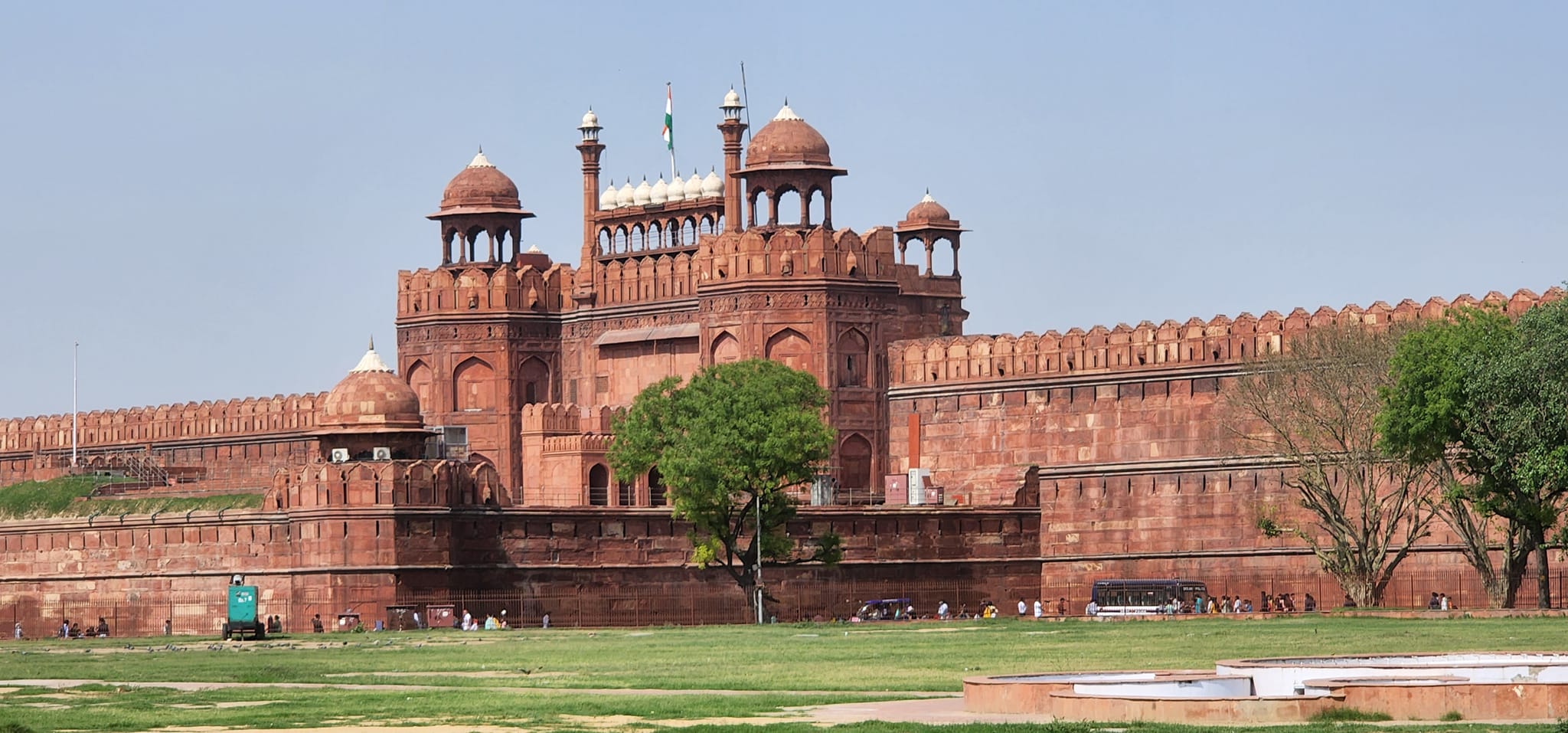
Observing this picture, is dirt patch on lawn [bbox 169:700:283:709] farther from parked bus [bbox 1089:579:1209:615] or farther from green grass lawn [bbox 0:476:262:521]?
green grass lawn [bbox 0:476:262:521]

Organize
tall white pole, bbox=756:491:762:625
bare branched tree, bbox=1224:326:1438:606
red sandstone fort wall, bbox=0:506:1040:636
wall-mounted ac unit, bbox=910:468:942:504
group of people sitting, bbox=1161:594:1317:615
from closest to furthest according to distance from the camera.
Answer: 1. bare branched tree, bbox=1224:326:1438:606
2. red sandstone fort wall, bbox=0:506:1040:636
3. tall white pole, bbox=756:491:762:625
4. group of people sitting, bbox=1161:594:1317:615
5. wall-mounted ac unit, bbox=910:468:942:504

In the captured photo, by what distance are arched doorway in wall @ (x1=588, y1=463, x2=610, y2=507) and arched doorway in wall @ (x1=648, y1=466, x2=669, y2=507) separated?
3.45 ft

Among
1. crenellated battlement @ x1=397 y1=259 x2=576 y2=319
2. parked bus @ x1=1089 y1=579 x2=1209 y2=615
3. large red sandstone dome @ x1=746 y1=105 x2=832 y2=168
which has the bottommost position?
parked bus @ x1=1089 y1=579 x2=1209 y2=615

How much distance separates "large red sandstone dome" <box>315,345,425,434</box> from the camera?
6256cm

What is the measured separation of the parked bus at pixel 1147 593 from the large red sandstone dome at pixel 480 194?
851 inches

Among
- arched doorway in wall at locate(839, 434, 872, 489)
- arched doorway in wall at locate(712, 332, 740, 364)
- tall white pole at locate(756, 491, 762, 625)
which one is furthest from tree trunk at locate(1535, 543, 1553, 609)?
arched doorway in wall at locate(712, 332, 740, 364)

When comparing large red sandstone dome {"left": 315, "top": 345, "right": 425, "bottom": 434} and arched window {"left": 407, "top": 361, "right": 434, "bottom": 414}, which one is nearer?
large red sandstone dome {"left": 315, "top": 345, "right": 425, "bottom": 434}

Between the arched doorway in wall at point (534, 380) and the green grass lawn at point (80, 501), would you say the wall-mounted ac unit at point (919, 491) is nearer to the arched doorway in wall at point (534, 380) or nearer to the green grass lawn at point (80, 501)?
the arched doorway in wall at point (534, 380)

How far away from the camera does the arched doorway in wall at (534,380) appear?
7888 centimetres

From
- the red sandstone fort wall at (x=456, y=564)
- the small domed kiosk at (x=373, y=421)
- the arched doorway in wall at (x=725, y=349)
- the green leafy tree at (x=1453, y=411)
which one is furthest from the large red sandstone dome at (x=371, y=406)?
the green leafy tree at (x=1453, y=411)

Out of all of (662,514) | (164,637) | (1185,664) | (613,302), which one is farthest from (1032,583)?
(1185,664)

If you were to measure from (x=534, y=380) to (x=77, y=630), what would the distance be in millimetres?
19125

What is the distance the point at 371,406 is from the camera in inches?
2475

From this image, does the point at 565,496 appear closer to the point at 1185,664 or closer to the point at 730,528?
the point at 730,528
